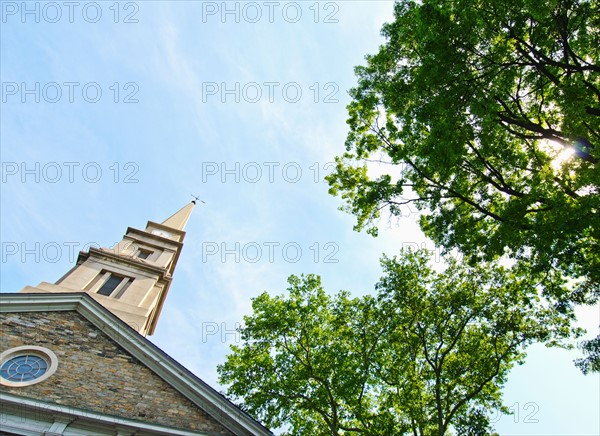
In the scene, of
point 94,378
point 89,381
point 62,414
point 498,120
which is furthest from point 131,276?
point 498,120

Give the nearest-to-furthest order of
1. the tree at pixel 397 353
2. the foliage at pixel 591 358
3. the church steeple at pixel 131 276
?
the foliage at pixel 591 358, the tree at pixel 397 353, the church steeple at pixel 131 276

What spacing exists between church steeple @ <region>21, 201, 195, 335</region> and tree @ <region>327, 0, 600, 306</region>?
1340 centimetres

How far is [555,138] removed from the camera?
1030 centimetres

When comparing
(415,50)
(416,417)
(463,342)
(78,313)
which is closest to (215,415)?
(78,313)

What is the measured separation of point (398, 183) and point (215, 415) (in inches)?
356

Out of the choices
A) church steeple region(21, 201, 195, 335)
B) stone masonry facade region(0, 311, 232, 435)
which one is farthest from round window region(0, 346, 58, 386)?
church steeple region(21, 201, 195, 335)

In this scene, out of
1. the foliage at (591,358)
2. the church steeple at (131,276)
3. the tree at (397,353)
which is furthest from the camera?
the church steeple at (131,276)

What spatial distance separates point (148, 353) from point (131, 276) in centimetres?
1113

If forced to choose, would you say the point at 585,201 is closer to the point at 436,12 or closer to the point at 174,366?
the point at 436,12

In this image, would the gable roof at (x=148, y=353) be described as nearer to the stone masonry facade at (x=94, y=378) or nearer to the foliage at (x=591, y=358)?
the stone masonry facade at (x=94, y=378)

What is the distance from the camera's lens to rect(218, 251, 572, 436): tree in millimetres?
13719

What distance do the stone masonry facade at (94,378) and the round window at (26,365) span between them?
0.17 meters

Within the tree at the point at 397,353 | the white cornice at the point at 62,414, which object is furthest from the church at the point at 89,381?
the tree at the point at 397,353

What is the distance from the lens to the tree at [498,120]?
8336mm
